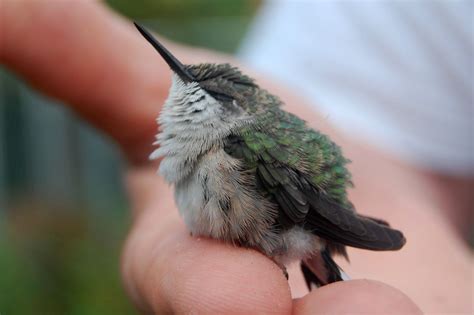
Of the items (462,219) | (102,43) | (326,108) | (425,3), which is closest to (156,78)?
(102,43)

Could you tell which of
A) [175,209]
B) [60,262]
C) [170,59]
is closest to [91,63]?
[175,209]

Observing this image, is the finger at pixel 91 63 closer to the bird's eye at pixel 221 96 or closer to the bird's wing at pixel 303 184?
the bird's eye at pixel 221 96

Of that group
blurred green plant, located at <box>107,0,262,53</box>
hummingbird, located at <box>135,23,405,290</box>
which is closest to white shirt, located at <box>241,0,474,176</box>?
hummingbird, located at <box>135,23,405,290</box>

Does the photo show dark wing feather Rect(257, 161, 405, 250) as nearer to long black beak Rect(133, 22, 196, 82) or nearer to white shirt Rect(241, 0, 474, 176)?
long black beak Rect(133, 22, 196, 82)

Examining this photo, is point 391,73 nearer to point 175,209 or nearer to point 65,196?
point 175,209

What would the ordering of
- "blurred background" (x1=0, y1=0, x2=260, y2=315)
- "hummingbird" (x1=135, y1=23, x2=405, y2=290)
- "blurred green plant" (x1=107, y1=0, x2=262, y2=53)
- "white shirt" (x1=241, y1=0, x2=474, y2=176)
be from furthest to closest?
"blurred green plant" (x1=107, y1=0, x2=262, y2=53) → "blurred background" (x1=0, y1=0, x2=260, y2=315) → "white shirt" (x1=241, y1=0, x2=474, y2=176) → "hummingbird" (x1=135, y1=23, x2=405, y2=290)

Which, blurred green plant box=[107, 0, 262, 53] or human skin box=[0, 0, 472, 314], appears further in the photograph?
blurred green plant box=[107, 0, 262, 53]
